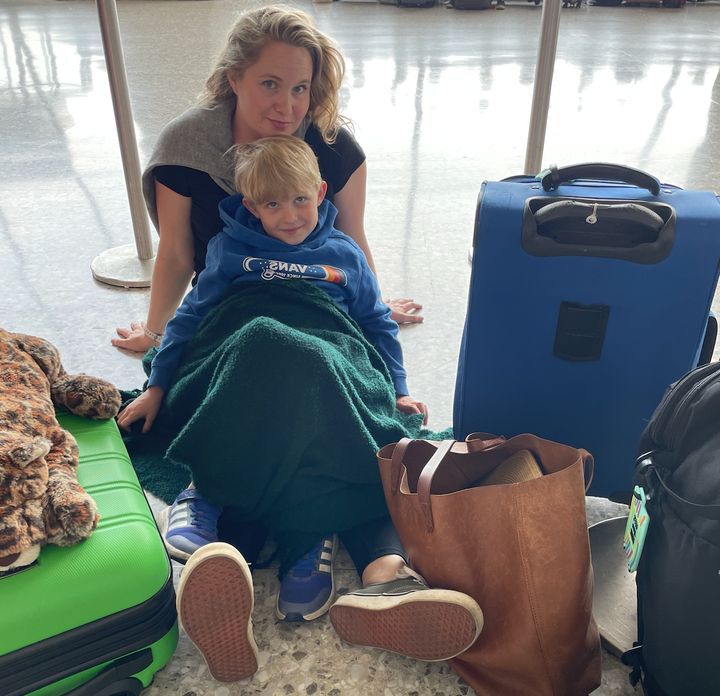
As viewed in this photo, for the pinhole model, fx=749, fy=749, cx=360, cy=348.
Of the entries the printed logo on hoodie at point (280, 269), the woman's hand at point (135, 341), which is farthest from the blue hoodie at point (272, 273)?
the woman's hand at point (135, 341)

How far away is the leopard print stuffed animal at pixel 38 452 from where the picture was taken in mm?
976

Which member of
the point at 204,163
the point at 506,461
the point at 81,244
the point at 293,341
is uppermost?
the point at 204,163

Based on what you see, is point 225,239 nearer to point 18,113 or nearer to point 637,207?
point 637,207

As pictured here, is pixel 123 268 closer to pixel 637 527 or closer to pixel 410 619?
pixel 410 619

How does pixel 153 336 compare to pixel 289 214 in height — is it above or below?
below

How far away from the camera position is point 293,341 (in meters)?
1.16

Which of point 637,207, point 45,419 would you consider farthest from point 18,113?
point 637,207

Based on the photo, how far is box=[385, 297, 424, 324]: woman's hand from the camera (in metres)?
2.00

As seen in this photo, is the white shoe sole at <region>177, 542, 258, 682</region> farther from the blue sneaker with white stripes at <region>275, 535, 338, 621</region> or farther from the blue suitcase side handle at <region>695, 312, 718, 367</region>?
the blue suitcase side handle at <region>695, 312, 718, 367</region>

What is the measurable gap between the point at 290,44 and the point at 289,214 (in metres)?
0.33

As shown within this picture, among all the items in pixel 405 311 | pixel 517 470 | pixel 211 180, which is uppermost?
pixel 211 180

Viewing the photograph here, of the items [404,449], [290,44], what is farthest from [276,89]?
[404,449]

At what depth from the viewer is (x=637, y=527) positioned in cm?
98

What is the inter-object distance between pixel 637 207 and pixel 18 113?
3857mm
